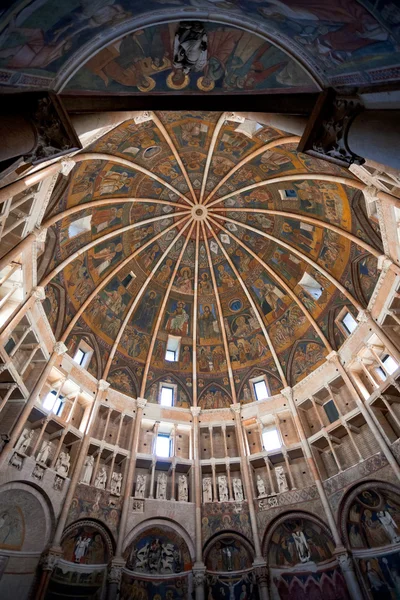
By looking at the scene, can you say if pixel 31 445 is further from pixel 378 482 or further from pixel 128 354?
pixel 378 482

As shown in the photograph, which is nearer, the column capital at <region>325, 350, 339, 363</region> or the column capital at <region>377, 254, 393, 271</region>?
the column capital at <region>377, 254, 393, 271</region>

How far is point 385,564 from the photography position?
48.1 feet

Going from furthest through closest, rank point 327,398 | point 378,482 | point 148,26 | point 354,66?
point 327,398
point 378,482
point 148,26
point 354,66

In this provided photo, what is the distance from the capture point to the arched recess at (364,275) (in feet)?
62.3

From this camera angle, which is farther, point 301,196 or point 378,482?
point 301,196

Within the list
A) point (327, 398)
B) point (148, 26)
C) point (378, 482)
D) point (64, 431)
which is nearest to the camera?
point (148, 26)

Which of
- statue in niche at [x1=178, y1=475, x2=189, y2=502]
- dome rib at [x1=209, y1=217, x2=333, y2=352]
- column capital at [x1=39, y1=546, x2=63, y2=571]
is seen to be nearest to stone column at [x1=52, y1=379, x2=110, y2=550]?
column capital at [x1=39, y1=546, x2=63, y2=571]

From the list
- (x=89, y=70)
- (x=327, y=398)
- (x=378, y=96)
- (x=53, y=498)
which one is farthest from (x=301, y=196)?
(x=53, y=498)

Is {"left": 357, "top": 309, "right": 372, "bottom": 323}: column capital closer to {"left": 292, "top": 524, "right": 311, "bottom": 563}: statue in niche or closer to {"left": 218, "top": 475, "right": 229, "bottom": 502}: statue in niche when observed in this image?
{"left": 292, "top": 524, "right": 311, "bottom": 563}: statue in niche

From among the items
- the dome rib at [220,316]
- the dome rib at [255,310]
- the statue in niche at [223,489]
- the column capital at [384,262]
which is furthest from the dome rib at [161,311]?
the column capital at [384,262]

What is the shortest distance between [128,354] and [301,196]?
14.4m

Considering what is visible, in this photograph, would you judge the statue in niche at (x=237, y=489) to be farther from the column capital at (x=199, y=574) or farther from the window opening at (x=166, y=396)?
the window opening at (x=166, y=396)

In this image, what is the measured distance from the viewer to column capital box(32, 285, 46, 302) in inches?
682

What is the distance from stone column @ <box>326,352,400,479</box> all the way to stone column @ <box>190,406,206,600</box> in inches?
345
